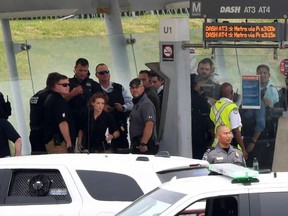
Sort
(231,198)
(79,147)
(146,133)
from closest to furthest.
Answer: (231,198) → (146,133) → (79,147)

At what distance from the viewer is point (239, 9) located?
15039 millimetres

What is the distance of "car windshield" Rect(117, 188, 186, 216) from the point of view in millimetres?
7203

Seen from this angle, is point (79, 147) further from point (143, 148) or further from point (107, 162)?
point (107, 162)

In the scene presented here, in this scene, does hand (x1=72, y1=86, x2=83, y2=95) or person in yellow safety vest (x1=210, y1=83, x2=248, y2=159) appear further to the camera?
hand (x1=72, y1=86, x2=83, y2=95)

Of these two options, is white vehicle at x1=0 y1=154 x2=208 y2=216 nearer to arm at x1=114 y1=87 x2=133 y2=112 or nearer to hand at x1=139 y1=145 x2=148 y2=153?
hand at x1=139 y1=145 x2=148 y2=153

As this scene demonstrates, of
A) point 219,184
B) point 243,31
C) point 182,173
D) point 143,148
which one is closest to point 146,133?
point 143,148

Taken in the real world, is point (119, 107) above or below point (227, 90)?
below

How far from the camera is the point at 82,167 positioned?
9.95 metres

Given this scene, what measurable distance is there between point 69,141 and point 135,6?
540 cm

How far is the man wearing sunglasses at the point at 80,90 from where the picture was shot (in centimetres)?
1569

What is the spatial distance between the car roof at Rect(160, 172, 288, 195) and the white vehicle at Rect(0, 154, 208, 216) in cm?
202

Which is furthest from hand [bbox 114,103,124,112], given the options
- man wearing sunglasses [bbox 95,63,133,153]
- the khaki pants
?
the khaki pants

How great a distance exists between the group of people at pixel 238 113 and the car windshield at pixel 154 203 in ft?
24.6

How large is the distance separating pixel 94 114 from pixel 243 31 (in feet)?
8.40
